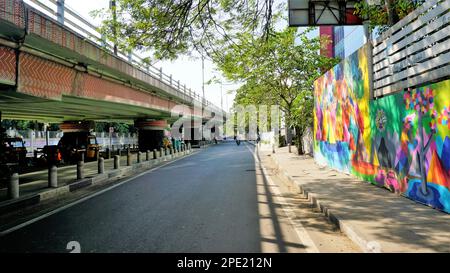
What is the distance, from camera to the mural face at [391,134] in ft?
23.2

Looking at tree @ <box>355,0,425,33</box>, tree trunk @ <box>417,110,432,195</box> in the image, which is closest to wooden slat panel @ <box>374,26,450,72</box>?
tree trunk @ <box>417,110,432,195</box>

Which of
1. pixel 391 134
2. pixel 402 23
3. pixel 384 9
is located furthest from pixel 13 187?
pixel 384 9

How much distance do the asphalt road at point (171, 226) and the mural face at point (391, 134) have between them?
2.72 m

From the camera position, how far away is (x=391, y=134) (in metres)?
9.24

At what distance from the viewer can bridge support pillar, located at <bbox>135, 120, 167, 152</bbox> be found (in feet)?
102

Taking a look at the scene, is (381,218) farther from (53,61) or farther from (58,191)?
(53,61)

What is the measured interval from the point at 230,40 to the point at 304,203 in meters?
5.25

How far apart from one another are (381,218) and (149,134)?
87.8 feet

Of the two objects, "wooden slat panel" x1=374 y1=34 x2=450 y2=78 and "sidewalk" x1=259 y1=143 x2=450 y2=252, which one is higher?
"wooden slat panel" x1=374 y1=34 x2=450 y2=78

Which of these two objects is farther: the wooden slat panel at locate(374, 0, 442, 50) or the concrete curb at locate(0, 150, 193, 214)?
the concrete curb at locate(0, 150, 193, 214)

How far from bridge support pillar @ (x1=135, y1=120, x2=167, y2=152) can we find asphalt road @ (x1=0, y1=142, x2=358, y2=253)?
20.5 metres

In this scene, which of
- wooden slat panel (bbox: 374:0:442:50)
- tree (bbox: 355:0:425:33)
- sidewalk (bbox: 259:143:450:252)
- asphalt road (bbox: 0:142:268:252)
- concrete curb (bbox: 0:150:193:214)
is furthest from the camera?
tree (bbox: 355:0:425:33)

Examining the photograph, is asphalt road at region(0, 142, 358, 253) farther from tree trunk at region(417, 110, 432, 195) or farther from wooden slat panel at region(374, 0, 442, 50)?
wooden slat panel at region(374, 0, 442, 50)
